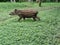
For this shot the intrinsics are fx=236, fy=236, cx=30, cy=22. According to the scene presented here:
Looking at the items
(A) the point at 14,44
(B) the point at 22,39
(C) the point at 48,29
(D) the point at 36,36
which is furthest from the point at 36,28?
(A) the point at 14,44

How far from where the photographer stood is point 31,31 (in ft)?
35.9

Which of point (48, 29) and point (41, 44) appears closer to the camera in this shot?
point (41, 44)

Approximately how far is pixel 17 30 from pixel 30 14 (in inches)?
121

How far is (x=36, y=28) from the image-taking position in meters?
11.8

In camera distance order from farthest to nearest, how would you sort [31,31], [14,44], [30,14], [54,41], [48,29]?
[30,14], [48,29], [31,31], [54,41], [14,44]

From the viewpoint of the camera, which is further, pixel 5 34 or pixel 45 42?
pixel 5 34

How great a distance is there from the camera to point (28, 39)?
9.48m

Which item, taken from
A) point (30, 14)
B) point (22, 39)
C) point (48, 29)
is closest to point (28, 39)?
point (22, 39)

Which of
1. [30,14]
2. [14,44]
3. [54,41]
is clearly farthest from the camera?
[30,14]

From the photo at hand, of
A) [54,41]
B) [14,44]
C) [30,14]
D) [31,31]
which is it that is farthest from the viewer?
[30,14]

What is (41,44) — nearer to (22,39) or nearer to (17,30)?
(22,39)

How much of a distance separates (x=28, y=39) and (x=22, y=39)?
0.79 ft

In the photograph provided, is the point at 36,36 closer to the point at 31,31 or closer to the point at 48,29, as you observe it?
the point at 31,31

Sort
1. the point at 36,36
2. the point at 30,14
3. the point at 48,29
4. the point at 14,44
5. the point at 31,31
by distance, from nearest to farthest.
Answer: the point at 14,44
the point at 36,36
the point at 31,31
the point at 48,29
the point at 30,14
